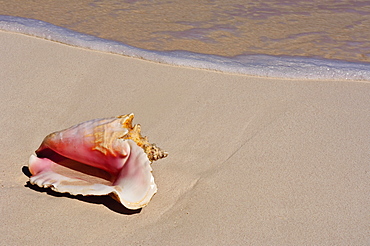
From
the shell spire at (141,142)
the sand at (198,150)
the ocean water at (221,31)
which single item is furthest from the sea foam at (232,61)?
the shell spire at (141,142)

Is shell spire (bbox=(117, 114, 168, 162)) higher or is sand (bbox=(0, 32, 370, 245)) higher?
shell spire (bbox=(117, 114, 168, 162))

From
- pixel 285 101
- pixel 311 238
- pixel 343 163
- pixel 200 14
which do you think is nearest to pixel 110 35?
pixel 200 14

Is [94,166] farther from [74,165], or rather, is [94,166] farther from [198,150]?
[198,150]

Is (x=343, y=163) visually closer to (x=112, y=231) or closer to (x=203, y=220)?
(x=203, y=220)

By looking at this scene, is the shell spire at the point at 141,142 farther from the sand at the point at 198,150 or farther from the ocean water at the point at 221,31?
the ocean water at the point at 221,31

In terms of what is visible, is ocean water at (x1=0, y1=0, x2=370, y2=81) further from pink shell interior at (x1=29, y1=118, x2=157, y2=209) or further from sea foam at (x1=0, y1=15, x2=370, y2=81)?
pink shell interior at (x1=29, y1=118, x2=157, y2=209)

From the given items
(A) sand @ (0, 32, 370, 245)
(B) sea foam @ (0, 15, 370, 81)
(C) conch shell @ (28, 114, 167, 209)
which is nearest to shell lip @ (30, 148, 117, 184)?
(C) conch shell @ (28, 114, 167, 209)

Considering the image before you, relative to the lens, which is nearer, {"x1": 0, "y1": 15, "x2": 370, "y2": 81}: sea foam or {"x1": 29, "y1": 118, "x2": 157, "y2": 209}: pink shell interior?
A: {"x1": 29, "y1": 118, "x2": 157, "y2": 209}: pink shell interior

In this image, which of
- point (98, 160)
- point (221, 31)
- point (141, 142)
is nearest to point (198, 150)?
point (141, 142)
